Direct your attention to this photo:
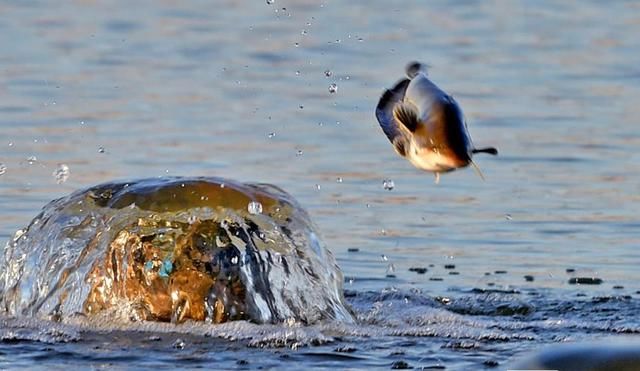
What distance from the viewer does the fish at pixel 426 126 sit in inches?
274

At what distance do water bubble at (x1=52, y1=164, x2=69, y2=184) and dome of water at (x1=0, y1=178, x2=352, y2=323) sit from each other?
253cm

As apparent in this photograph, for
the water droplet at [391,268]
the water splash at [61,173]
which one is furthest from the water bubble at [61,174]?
the water droplet at [391,268]

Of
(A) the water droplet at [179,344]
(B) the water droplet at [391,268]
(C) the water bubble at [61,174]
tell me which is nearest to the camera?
(A) the water droplet at [179,344]

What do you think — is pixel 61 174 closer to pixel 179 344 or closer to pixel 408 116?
pixel 179 344

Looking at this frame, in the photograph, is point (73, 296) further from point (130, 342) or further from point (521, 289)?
point (521, 289)

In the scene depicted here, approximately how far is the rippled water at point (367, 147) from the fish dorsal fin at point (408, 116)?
1.07 meters

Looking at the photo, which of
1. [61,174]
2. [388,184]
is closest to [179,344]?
[388,184]

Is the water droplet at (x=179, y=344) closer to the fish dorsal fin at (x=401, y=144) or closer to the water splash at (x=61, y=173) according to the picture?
the fish dorsal fin at (x=401, y=144)

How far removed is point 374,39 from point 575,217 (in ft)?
19.8

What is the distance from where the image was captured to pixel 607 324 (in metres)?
8.52

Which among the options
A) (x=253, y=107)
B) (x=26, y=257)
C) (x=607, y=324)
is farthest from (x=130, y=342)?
(x=253, y=107)

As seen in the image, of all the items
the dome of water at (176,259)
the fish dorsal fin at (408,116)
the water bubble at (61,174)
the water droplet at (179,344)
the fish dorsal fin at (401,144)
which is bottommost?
the water droplet at (179,344)

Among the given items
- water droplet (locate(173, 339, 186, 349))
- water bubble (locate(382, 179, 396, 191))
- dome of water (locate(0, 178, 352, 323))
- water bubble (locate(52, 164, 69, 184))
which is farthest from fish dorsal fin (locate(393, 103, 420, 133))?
water bubble (locate(52, 164, 69, 184))

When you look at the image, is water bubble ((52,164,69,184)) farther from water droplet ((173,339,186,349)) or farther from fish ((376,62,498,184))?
fish ((376,62,498,184))
